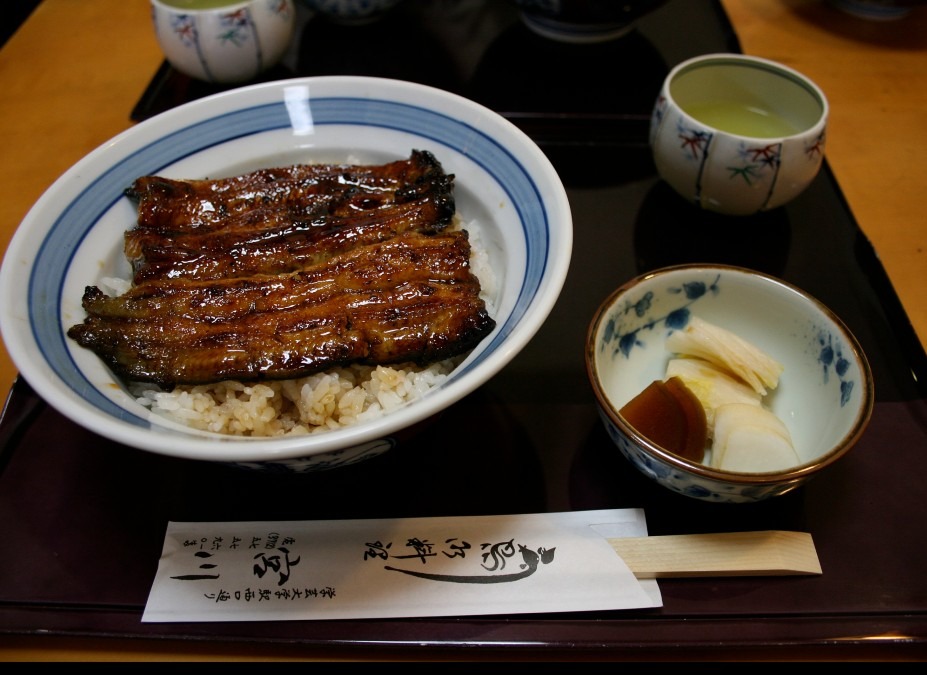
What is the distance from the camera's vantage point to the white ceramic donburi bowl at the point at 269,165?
974 mm

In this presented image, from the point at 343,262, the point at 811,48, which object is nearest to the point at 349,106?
the point at 343,262

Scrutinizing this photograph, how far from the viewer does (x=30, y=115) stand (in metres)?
2.28

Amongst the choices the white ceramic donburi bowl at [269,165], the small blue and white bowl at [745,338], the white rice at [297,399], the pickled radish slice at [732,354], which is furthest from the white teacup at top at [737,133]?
the white rice at [297,399]

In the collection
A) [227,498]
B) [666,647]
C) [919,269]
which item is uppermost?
[227,498]

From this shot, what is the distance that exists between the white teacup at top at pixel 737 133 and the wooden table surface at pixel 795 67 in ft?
1.17

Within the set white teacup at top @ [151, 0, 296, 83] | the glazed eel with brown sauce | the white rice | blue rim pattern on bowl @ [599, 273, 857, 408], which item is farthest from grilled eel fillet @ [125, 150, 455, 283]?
white teacup at top @ [151, 0, 296, 83]

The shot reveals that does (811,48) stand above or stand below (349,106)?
below

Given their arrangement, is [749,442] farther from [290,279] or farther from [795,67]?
[795,67]

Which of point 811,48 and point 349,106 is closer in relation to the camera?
point 349,106

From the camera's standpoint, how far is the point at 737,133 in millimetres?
1849

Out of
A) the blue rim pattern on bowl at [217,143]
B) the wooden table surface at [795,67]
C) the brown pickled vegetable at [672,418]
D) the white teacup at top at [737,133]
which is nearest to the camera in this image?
the blue rim pattern on bowl at [217,143]

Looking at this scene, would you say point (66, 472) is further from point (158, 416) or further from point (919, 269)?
point (919, 269)

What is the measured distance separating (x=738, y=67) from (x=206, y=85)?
1.78 metres

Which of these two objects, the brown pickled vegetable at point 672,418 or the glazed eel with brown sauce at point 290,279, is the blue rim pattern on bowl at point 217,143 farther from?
the brown pickled vegetable at point 672,418
